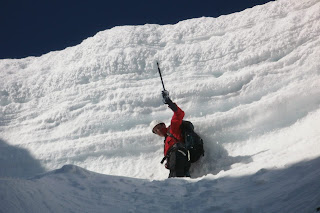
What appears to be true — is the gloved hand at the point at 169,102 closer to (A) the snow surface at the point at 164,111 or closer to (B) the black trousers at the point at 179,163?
(B) the black trousers at the point at 179,163

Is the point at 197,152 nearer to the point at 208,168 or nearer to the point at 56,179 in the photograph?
the point at 208,168

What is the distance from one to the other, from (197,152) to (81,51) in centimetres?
545

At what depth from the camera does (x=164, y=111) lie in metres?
7.24

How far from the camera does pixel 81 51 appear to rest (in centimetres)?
930

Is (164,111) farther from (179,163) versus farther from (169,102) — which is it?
(179,163)

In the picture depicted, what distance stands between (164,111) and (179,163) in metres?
2.00

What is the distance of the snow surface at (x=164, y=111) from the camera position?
383 cm

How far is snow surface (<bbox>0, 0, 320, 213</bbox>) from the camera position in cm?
383

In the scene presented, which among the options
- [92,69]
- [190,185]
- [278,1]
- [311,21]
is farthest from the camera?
[92,69]

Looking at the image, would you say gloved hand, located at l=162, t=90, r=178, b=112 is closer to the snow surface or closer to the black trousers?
the black trousers

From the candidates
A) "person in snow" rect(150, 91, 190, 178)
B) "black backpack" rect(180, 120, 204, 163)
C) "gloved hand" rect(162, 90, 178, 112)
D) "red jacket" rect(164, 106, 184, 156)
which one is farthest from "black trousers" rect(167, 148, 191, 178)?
"gloved hand" rect(162, 90, 178, 112)

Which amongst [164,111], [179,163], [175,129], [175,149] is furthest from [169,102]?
[164,111]

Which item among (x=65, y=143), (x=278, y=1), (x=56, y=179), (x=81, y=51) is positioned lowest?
(x=56, y=179)

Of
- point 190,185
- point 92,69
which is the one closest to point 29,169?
point 92,69
